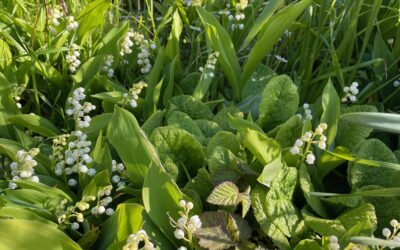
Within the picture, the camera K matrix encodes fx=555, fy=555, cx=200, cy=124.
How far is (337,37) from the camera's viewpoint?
6.79 ft

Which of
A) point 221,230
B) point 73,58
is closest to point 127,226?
point 221,230

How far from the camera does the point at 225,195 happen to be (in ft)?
4.32

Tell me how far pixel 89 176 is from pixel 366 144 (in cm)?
74

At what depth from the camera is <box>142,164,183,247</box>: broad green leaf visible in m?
1.29

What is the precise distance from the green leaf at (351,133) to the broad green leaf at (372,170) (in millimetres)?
76

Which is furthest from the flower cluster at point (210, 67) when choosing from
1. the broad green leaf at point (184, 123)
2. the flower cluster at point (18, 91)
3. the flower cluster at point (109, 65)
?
the flower cluster at point (18, 91)

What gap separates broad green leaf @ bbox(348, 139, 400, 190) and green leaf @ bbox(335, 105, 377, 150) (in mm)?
76

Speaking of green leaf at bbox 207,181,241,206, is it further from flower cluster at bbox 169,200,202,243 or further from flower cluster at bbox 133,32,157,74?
flower cluster at bbox 133,32,157,74

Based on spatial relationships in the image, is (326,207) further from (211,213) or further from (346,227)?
(211,213)

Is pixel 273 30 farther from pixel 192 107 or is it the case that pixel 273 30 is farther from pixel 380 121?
pixel 380 121

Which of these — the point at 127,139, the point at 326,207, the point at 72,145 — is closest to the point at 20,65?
the point at 72,145

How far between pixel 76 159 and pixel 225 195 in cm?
41

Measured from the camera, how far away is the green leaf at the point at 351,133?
5.11 ft

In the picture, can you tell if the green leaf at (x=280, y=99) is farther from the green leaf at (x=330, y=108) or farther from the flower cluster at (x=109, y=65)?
the flower cluster at (x=109, y=65)
